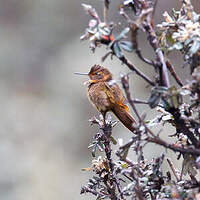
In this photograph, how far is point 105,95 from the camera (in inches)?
74.7

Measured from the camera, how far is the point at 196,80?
3.00ft

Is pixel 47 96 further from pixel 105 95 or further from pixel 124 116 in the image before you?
pixel 124 116

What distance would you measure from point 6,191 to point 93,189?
373cm

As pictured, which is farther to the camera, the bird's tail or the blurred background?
the blurred background

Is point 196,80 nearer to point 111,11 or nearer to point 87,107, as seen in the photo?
point 87,107

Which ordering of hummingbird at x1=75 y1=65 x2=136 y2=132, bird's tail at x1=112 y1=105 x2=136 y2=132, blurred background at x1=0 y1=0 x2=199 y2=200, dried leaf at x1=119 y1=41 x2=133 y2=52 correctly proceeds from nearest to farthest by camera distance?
dried leaf at x1=119 y1=41 x2=133 y2=52 → bird's tail at x1=112 y1=105 x2=136 y2=132 → hummingbird at x1=75 y1=65 x2=136 y2=132 → blurred background at x1=0 y1=0 x2=199 y2=200

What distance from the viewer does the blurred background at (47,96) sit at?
4.95 metres

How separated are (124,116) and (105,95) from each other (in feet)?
0.66

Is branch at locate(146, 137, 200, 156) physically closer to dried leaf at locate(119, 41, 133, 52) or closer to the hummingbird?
dried leaf at locate(119, 41, 133, 52)

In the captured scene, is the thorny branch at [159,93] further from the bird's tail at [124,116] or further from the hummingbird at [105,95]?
the hummingbird at [105,95]

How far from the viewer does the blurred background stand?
4.95 metres

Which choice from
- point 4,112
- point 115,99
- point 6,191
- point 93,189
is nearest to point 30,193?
point 6,191

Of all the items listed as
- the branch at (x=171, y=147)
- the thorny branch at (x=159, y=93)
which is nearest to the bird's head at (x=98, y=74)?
the thorny branch at (x=159, y=93)

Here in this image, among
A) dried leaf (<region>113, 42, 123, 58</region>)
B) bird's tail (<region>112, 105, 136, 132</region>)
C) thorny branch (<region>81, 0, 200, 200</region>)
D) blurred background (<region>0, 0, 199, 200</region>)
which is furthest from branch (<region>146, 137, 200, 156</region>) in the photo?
blurred background (<region>0, 0, 199, 200</region>)
